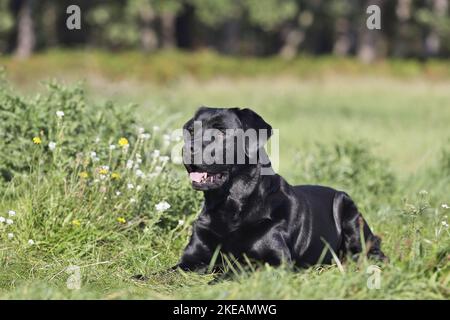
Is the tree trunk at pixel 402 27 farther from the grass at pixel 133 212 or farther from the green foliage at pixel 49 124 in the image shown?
the green foliage at pixel 49 124

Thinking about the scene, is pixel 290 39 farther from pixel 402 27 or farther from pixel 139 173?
pixel 139 173

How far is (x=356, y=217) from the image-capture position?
7426 millimetres

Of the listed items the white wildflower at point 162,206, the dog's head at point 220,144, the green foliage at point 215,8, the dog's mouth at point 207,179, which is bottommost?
the white wildflower at point 162,206

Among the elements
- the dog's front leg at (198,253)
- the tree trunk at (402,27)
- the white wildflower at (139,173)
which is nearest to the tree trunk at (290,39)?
the tree trunk at (402,27)

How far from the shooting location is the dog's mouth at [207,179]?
238 inches

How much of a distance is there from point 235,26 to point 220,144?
44788 millimetres

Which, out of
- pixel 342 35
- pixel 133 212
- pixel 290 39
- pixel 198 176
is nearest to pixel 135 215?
pixel 133 212

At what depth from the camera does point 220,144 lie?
6148 mm

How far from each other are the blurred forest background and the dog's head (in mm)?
31577

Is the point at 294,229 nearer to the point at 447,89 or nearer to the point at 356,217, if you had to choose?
the point at 356,217

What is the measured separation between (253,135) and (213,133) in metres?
0.29

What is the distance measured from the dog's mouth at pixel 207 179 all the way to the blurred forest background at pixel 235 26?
104ft

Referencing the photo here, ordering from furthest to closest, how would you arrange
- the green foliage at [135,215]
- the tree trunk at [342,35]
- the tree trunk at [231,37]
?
1. the tree trunk at [342,35]
2. the tree trunk at [231,37]
3. the green foliage at [135,215]
